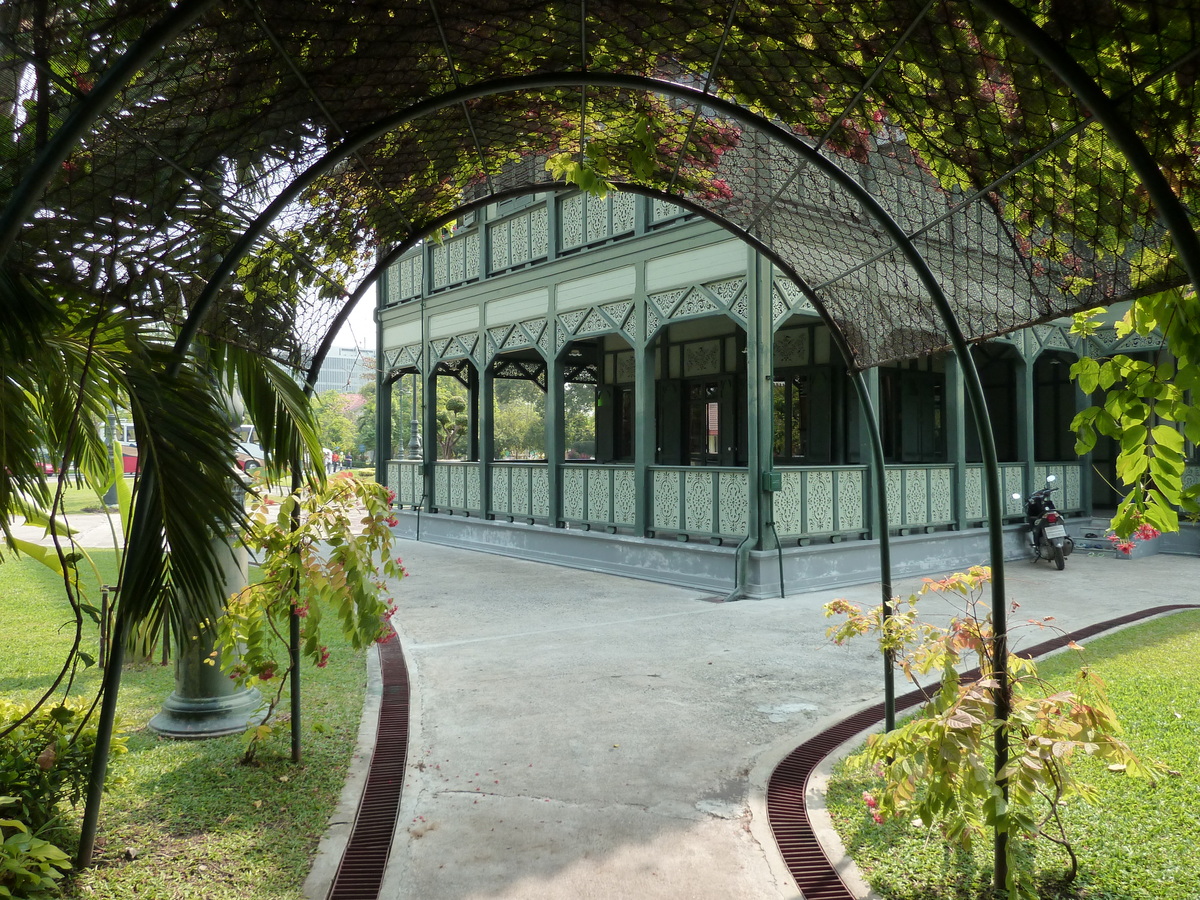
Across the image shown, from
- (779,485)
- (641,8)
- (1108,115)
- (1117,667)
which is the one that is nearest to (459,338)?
(779,485)

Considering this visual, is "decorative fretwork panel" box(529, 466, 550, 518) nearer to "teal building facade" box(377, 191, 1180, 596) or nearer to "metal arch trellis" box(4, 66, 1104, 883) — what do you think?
"teal building facade" box(377, 191, 1180, 596)

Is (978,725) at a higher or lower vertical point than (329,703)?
higher

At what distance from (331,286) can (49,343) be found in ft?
5.50

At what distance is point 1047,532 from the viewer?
12664mm

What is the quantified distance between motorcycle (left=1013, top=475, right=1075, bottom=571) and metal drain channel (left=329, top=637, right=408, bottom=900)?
34.8 ft

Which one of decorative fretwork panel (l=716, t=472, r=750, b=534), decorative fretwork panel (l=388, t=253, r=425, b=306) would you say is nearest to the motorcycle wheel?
decorative fretwork panel (l=716, t=472, r=750, b=534)

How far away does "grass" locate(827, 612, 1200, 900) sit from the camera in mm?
3262

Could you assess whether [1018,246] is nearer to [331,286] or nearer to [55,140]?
[55,140]

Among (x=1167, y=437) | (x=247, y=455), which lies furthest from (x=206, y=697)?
(x=247, y=455)

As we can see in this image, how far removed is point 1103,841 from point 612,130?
4.04 meters

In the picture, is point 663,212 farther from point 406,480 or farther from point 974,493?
point 406,480

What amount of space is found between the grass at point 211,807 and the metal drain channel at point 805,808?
2.09m

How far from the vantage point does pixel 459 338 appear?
54.0ft

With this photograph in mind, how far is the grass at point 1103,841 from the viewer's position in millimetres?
3262
